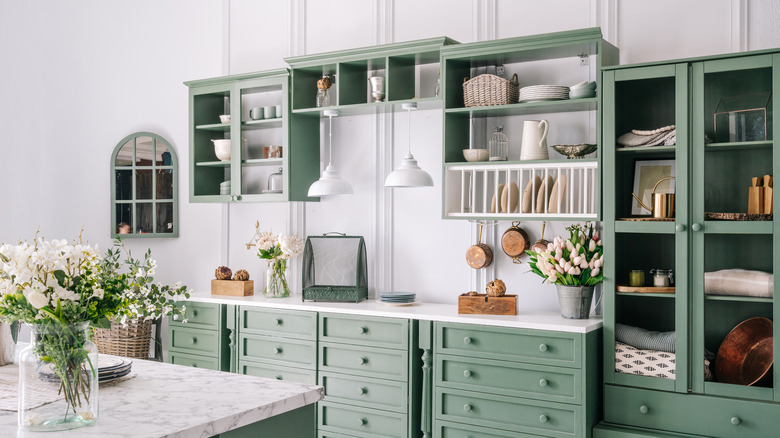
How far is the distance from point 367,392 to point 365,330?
36 centimetres

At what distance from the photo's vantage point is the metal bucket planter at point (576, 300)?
3742 millimetres

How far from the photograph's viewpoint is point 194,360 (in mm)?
4844

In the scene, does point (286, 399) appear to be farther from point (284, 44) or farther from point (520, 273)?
point (284, 44)

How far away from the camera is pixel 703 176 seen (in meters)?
3.37

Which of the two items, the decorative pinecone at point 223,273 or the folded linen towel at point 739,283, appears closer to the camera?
the folded linen towel at point 739,283

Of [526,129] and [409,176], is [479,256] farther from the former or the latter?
[526,129]

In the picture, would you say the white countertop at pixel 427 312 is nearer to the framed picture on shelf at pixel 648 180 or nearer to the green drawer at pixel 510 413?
the green drawer at pixel 510 413

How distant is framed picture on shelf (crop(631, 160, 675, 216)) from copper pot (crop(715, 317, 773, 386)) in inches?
28.2

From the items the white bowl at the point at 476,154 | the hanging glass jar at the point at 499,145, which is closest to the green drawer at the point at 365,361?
the white bowl at the point at 476,154

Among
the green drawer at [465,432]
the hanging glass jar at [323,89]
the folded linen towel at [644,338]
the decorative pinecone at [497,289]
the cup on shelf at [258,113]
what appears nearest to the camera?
the folded linen towel at [644,338]

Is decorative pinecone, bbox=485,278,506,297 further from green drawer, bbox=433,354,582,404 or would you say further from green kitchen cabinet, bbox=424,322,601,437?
green drawer, bbox=433,354,582,404

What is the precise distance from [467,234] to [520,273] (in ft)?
1.34

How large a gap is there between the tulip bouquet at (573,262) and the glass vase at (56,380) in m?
2.45

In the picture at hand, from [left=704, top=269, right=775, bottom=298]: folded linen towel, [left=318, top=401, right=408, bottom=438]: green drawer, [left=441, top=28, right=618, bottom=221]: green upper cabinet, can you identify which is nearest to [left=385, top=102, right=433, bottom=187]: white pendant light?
[left=441, top=28, right=618, bottom=221]: green upper cabinet
